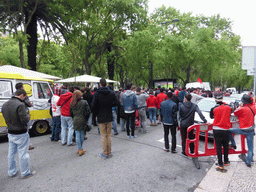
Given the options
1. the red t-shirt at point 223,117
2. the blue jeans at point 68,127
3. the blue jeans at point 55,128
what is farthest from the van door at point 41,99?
the red t-shirt at point 223,117

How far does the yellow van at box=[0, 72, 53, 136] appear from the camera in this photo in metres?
6.31

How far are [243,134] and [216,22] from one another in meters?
30.4

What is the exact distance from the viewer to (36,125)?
23.4 ft

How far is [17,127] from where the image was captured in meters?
3.62

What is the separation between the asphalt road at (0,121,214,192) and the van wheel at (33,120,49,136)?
132 centimetres

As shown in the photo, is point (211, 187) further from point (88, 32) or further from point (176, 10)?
point (176, 10)

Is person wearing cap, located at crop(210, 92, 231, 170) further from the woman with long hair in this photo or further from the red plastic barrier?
the woman with long hair

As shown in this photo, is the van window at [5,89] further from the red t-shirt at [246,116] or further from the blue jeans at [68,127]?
the red t-shirt at [246,116]

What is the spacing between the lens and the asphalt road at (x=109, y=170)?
136 inches

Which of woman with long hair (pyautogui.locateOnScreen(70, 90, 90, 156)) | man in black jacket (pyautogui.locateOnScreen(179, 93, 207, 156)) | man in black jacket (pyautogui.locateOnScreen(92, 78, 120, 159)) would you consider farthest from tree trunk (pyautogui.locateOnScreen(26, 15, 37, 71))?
man in black jacket (pyautogui.locateOnScreen(179, 93, 207, 156))

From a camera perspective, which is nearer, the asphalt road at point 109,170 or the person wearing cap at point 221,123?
the asphalt road at point 109,170

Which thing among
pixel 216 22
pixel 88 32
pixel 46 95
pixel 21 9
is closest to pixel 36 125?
pixel 46 95

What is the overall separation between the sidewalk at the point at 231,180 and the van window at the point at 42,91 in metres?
6.36

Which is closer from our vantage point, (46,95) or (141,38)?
(46,95)
